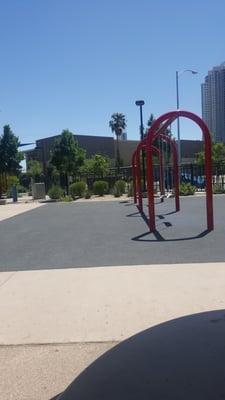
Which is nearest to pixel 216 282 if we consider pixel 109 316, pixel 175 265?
pixel 175 265

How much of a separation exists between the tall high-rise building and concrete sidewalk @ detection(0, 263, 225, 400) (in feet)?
175

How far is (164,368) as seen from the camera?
1852mm

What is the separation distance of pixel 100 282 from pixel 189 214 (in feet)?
32.6

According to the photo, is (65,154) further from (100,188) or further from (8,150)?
(100,188)

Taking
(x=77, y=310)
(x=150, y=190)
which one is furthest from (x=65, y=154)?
(x=77, y=310)

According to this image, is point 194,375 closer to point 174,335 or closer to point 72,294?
point 174,335

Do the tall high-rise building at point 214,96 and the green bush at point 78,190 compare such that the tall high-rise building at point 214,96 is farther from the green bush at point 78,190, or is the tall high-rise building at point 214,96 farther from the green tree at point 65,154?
the green bush at point 78,190

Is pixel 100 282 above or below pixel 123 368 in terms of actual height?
below

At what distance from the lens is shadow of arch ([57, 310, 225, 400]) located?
68.0 inches

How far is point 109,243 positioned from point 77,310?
491cm

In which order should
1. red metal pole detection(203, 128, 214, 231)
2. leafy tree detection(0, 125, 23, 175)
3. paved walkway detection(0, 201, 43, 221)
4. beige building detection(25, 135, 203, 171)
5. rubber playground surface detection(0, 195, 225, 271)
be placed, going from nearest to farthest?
rubber playground surface detection(0, 195, 225, 271), red metal pole detection(203, 128, 214, 231), paved walkway detection(0, 201, 43, 221), leafy tree detection(0, 125, 23, 175), beige building detection(25, 135, 203, 171)

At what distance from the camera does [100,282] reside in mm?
6848

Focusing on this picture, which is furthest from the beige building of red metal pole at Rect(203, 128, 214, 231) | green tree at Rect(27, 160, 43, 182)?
red metal pole at Rect(203, 128, 214, 231)

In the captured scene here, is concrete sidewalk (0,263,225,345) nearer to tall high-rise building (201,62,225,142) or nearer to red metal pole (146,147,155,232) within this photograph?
red metal pole (146,147,155,232)
